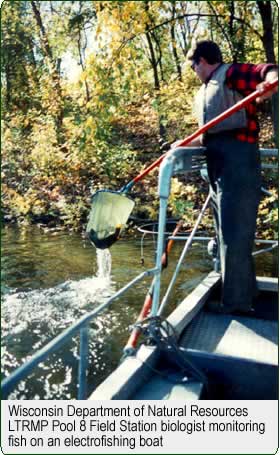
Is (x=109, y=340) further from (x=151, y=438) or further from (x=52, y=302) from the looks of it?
(x=151, y=438)

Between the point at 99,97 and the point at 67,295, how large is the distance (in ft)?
9.08

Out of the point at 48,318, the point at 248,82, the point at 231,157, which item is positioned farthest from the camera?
the point at 48,318

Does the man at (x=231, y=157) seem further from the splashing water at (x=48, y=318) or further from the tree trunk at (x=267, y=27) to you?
the tree trunk at (x=267, y=27)

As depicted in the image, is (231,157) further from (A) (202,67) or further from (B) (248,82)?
(A) (202,67)

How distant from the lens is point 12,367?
417 centimetres

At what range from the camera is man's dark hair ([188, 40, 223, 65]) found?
2.94 metres

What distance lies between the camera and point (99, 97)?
20.7 feet

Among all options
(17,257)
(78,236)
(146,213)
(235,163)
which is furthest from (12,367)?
(146,213)

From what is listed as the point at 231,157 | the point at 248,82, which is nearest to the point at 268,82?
the point at 248,82

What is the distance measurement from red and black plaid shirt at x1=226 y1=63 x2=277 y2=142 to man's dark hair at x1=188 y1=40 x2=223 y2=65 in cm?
18

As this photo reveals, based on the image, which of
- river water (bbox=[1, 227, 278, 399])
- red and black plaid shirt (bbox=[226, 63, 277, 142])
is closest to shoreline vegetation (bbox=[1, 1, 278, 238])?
river water (bbox=[1, 227, 278, 399])

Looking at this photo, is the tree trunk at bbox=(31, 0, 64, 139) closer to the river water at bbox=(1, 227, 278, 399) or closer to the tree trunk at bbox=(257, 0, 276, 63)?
the river water at bbox=(1, 227, 278, 399)

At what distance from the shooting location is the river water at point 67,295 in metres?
4.18

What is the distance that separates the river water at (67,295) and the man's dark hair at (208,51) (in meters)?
2.77
